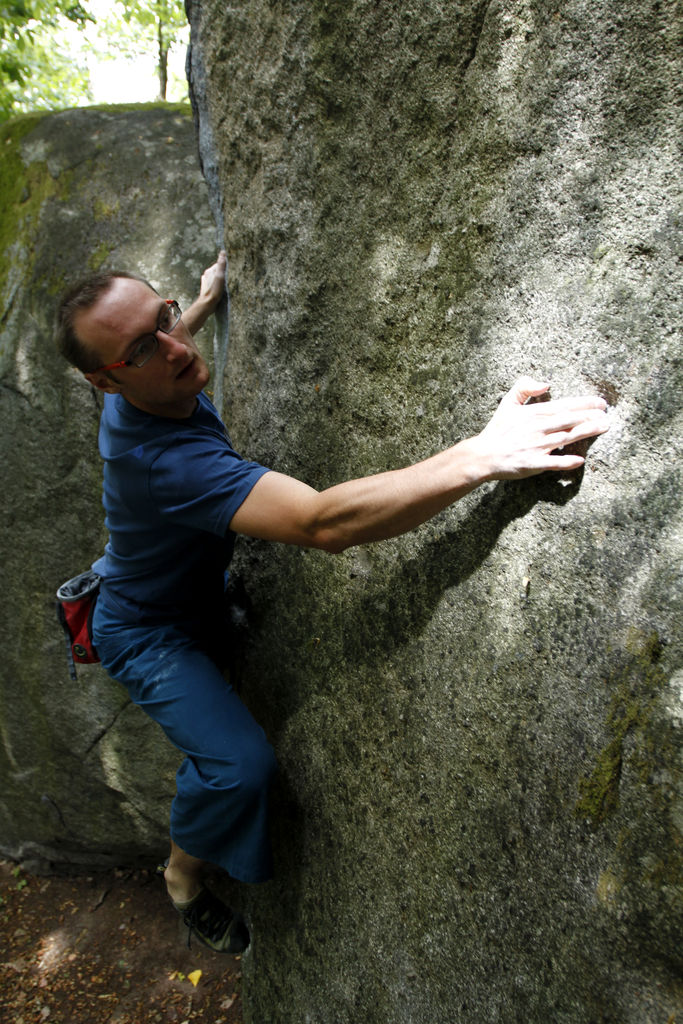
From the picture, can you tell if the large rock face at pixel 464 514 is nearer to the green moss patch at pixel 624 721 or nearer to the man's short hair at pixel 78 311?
the green moss patch at pixel 624 721

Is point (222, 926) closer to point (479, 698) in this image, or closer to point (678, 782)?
point (479, 698)

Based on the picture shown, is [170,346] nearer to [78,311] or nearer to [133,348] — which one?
[133,348]

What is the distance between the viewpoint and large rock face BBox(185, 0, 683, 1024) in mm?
1615

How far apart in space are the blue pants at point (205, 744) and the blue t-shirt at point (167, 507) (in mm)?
124

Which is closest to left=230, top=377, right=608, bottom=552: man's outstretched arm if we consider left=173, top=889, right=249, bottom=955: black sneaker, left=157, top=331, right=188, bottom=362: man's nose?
left=157, top=331, right=188, bottom=362: man's nose

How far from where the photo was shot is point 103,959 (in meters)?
4.14

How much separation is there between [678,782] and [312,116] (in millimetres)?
2099

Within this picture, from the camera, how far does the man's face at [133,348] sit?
7.32 ft

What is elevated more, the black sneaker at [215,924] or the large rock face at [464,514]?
the large rock face at [464,514]

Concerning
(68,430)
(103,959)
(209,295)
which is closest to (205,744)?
(209,295)

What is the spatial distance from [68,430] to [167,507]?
1991 mm

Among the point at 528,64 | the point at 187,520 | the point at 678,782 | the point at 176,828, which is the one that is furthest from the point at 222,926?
the point at 528,64

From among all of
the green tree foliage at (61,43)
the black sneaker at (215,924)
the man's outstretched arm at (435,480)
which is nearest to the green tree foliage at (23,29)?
the green tree foliage at (61,43)

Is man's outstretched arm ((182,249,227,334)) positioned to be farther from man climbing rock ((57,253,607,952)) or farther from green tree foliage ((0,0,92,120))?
green tree foliage ((0,0,92,120))
